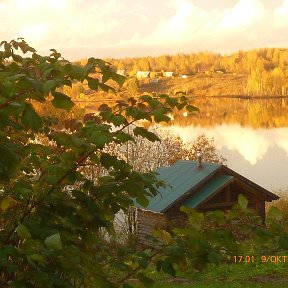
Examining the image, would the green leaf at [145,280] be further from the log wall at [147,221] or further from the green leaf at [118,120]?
the log wall at [147,221]

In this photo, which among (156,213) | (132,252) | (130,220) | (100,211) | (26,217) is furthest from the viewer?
(130,220)

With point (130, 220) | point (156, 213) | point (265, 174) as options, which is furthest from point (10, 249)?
point (265, 174)

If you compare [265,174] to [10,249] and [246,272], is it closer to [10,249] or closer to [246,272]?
[246,272]

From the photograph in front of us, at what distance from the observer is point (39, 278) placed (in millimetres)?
2078

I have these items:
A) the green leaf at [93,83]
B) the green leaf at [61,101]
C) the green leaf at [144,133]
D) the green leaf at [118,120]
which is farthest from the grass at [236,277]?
the green leaf at [61,101]

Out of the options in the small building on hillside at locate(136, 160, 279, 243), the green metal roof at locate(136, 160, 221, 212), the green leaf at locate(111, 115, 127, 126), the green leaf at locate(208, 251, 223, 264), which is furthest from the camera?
the green metal roof at locate(136, 160, 221, 212)

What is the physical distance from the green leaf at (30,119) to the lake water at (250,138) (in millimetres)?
32759

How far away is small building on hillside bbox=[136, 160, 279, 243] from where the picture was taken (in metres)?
20.4

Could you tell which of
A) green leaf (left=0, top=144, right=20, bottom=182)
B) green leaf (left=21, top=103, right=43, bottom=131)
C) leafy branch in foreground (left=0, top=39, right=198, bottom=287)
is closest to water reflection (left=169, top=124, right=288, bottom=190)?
leafy branch in foreground (left=0, top=39, right=198, bottom=287)

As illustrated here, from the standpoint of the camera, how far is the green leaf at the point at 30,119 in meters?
2.00

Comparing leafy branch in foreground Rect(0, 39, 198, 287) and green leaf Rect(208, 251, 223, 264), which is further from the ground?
leafy branch in foreground Rect(0, 39, 198, 287)

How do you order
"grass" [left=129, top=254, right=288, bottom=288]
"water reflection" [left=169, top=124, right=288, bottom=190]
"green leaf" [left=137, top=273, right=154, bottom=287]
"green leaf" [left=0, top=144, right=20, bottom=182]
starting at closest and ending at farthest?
"green leaf" [left=0, top=144, right=20, bottom=182] → "green leaf" [left=137, top=273, right=154, bottom=287] → "grass" [left=129, top=254, right=288, bottom=288] → "water reflection" [left=169, top=124, right=288, bottom=190]

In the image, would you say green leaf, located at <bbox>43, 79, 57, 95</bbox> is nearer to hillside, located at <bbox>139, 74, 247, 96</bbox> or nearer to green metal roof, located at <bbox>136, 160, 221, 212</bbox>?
green metal roof, located at <bbox>136, 160, 221, 212</bbox>

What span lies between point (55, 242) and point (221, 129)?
2693 inches
